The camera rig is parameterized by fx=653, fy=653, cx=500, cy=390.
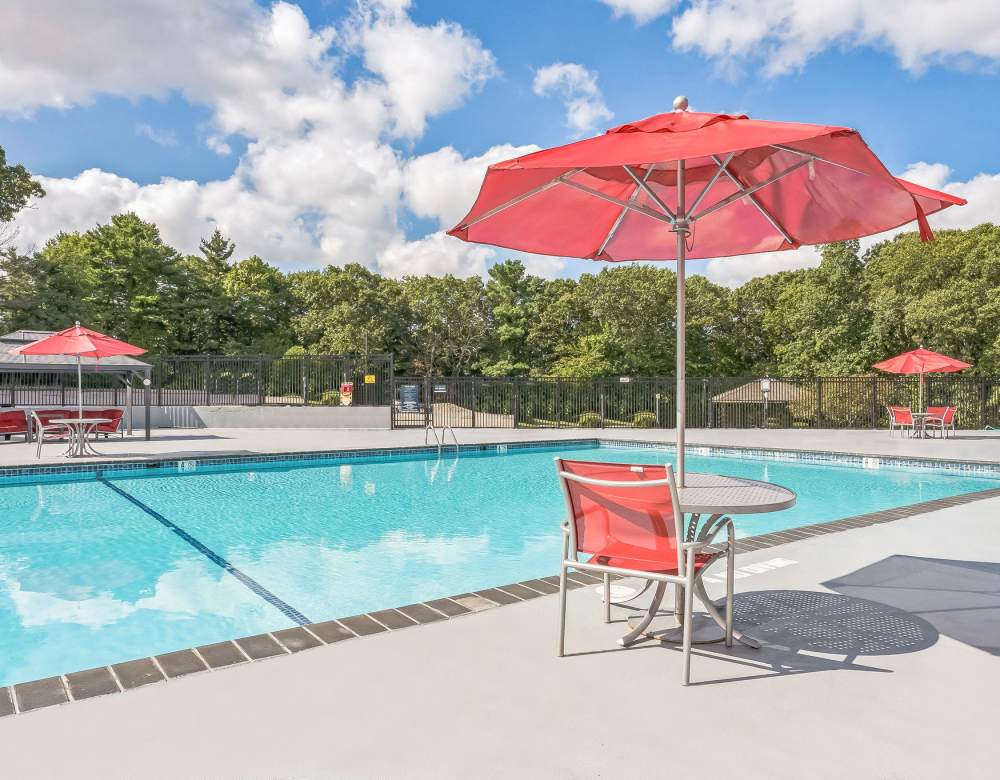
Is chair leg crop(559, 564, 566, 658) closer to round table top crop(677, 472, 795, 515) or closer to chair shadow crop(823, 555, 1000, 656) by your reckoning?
round table top crop(677, 472, 795, 515)

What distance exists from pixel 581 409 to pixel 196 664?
81.0 ft

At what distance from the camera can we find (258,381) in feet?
54.6

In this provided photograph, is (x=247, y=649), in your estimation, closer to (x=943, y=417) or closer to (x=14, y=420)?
(x=14, y=420)

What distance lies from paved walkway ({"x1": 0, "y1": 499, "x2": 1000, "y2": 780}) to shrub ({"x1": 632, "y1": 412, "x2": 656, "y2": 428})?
17051 millimetres

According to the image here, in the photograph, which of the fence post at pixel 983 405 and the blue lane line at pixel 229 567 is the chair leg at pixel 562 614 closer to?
the blue lane line at pixel 229 567

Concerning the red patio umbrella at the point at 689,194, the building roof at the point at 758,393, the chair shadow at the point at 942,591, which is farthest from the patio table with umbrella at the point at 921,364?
the red patio umbrella at the point at 689,194

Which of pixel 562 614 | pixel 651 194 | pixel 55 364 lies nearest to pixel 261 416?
pixel 55 364

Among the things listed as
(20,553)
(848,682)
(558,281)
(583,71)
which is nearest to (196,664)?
(848,682)

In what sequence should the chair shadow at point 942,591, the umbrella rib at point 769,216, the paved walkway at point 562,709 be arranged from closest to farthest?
the paved walkway at point 562,709, the chair shadow at point 942,591, the umbrella rib at point 769,216

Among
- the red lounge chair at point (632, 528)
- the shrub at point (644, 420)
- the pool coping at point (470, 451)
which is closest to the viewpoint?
the red lounge chair at point (632, 528)

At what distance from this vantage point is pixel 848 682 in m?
2.24

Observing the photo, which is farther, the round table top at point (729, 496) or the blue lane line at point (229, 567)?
the blue lane line at point (229, 567)

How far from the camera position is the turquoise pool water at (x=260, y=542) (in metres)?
3.71

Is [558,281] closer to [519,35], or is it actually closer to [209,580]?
[519,35]
